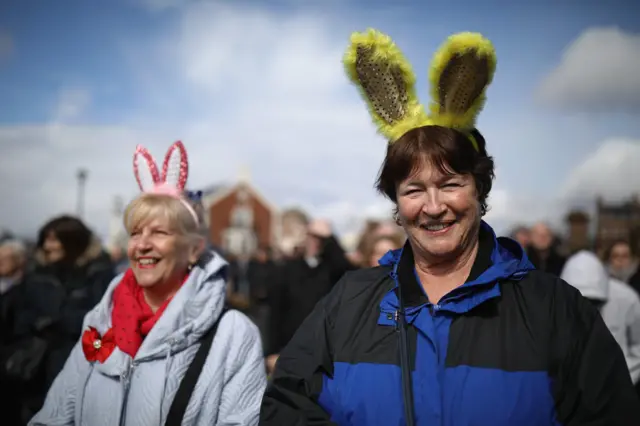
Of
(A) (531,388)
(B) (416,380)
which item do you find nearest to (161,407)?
(B) (416,380)

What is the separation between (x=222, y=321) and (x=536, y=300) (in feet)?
4.84

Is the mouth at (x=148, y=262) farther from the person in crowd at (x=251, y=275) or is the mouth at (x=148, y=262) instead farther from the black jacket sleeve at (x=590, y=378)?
the person in crowd at (x=251, y=275)

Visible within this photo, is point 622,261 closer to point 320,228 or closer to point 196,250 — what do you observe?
point 320,228

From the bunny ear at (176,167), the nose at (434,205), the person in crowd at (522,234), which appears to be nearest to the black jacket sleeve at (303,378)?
the nose at (434,205)

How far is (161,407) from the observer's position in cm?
235

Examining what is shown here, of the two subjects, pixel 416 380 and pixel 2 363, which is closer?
pixel 416 380

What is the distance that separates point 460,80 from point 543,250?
517cm

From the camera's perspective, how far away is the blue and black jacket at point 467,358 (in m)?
1.70

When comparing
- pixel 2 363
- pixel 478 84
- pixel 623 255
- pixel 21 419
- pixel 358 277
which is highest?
pixel 478 84

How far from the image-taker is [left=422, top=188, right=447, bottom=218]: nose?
194 centimetres

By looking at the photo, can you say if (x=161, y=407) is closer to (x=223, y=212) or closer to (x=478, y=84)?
(x=478, y=84)

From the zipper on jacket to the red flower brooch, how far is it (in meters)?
0.15

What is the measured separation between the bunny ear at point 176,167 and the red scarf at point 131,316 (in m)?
0.58

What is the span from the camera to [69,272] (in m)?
4.37
